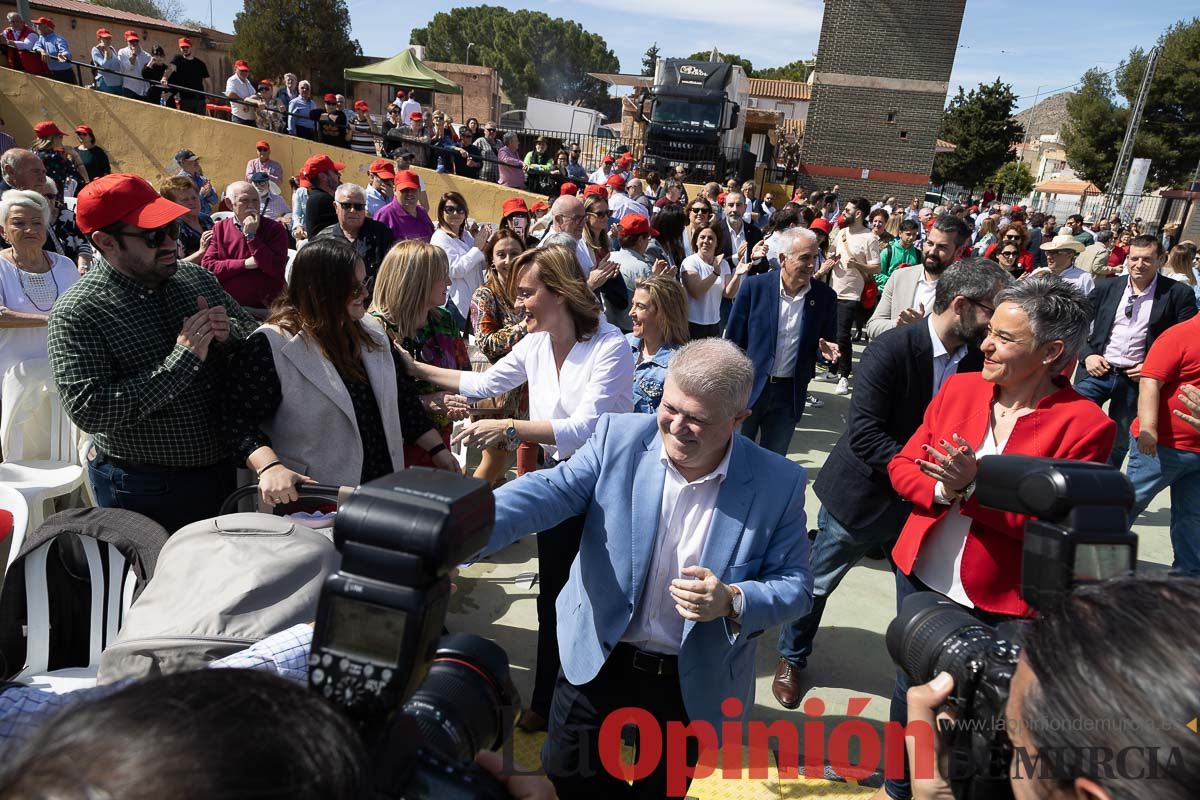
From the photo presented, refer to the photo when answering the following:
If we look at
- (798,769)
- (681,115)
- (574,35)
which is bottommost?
(798,769)

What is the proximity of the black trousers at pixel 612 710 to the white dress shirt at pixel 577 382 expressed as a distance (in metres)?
1.01

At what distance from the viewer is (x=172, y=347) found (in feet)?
8.52

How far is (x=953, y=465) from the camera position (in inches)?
87.2

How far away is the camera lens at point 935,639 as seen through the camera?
4.24 ft

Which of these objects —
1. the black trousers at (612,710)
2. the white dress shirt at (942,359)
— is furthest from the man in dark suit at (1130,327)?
the black trousers at (612,710)

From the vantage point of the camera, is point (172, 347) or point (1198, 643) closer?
point (1198, 643)

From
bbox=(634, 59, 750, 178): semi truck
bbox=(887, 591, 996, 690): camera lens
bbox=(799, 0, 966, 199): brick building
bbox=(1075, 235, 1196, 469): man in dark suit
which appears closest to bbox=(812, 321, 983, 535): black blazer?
bbox=(887, 591, 996, 690): camera lens

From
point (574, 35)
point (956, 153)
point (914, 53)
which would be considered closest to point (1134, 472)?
point (914, 53)

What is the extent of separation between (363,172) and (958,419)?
13499 mm

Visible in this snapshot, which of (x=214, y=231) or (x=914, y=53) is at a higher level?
(x=914, y=53)

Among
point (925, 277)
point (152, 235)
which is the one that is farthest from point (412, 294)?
point (925, 277)

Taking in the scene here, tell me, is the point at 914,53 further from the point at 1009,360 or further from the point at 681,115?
the point at 1009,360

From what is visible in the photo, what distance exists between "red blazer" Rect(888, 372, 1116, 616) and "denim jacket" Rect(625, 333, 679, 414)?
1248 millimetres

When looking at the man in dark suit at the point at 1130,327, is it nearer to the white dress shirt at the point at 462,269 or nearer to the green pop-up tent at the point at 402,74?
the white dress shirt at the point at 462,269
